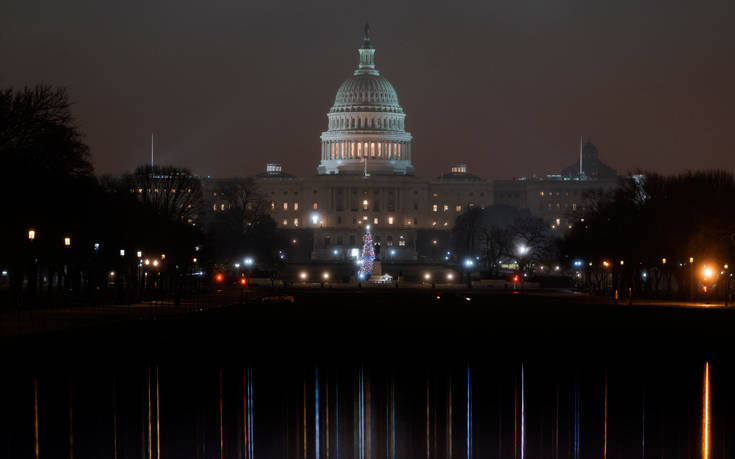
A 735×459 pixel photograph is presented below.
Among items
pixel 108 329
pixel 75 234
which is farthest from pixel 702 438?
pixel 75 234

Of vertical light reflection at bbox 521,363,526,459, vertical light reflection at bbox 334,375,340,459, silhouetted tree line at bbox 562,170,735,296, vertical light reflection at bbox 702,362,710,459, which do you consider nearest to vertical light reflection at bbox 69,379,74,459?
vertical light reflection at bbox 334,375,340,459

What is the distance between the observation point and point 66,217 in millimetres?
57781

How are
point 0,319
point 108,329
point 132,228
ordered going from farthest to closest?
point 132,228 → point 0,319 → point 108,329

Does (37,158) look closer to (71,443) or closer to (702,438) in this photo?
(71,443)

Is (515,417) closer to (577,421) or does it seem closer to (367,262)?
(577,421)

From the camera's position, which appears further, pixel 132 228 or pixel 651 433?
pixel 132 228

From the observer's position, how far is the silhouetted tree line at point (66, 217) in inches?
1970

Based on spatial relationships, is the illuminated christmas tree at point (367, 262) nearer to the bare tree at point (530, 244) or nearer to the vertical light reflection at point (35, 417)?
the bare tree at point (530, 244)

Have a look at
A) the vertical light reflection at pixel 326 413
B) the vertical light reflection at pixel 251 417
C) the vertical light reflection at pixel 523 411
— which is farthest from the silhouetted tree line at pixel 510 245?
the vertical light reflection at pixel 251 417

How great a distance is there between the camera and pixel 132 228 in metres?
79.6

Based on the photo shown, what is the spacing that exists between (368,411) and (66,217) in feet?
106

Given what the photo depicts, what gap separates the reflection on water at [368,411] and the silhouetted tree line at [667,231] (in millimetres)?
42047

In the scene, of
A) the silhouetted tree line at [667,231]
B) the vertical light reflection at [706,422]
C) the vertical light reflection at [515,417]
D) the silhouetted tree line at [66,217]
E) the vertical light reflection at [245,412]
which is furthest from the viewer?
the silhouetted tree line at [667,231]

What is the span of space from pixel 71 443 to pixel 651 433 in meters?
10.0
